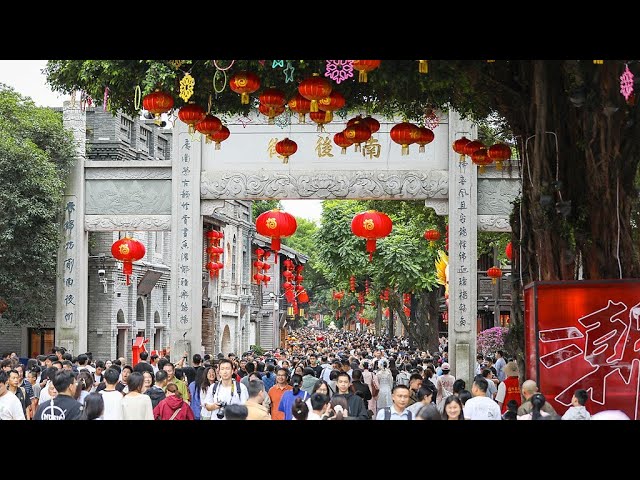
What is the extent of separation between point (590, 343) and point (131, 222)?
1411 cm

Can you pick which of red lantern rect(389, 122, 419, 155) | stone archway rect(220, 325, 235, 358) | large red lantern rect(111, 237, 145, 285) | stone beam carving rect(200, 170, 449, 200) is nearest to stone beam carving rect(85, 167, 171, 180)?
large red lantern rect(111, 237, 145, 285)

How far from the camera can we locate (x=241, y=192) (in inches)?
859

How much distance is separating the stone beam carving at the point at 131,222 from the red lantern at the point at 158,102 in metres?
11.0

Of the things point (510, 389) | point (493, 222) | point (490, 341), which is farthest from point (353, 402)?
point (490, 341)

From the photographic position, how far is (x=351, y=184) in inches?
845

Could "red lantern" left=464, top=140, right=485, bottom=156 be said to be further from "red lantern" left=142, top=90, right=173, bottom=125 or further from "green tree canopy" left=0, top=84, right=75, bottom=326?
"green tree canopy" left=0, top=84, right=75, bottom=326

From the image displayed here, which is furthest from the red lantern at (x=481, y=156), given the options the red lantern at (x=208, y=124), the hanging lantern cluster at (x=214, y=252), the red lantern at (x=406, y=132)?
the hanging lantern cluster at (x=214, y=252)

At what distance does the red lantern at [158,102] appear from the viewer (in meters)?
11.0

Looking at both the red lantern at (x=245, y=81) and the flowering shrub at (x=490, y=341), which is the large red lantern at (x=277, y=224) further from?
the red lantern at (x=245, y=81)

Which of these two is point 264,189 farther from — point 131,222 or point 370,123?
point 370,123

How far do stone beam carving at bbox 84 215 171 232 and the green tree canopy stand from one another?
3.15ft

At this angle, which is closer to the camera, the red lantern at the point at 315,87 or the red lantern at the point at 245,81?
the red lantern at the point at 315,87

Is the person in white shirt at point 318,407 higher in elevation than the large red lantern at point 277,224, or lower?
lower
